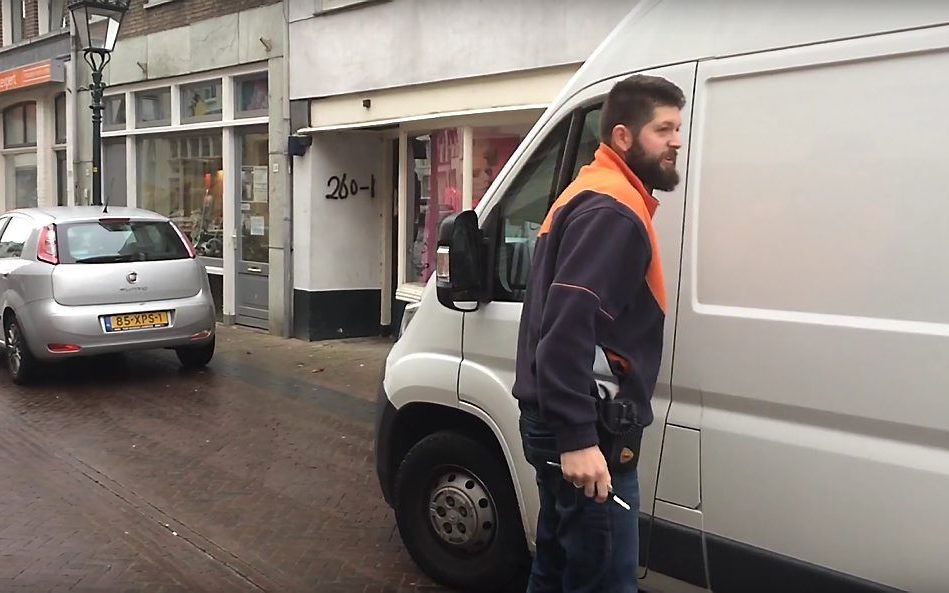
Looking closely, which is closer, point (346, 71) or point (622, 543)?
point (622, 543)

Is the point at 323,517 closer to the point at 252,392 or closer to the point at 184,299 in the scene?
the point at 252,392

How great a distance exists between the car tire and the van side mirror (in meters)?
6.22

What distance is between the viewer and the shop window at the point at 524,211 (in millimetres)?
3459

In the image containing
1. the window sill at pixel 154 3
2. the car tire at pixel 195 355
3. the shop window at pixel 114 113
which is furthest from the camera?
the shop window at pixel 114 113

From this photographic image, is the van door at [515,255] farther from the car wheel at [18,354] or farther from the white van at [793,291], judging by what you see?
the car wheel at [18,354]

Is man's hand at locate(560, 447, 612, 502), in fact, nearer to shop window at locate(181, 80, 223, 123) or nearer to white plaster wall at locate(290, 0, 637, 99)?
white plaster wall at locate(290, 0, 637, 99)

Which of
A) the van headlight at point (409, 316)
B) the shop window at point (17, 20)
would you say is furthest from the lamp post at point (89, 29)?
the van headlight at point (409, 316)

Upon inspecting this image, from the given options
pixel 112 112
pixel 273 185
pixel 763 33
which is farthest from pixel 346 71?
pixel 763 33

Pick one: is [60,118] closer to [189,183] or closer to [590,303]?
[189,183]

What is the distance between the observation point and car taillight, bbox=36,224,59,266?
8133 millimetres

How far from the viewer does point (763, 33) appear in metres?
2.80

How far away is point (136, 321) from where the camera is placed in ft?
27.2

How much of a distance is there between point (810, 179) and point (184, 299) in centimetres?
702

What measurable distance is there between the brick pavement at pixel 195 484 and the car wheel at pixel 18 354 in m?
0.16
